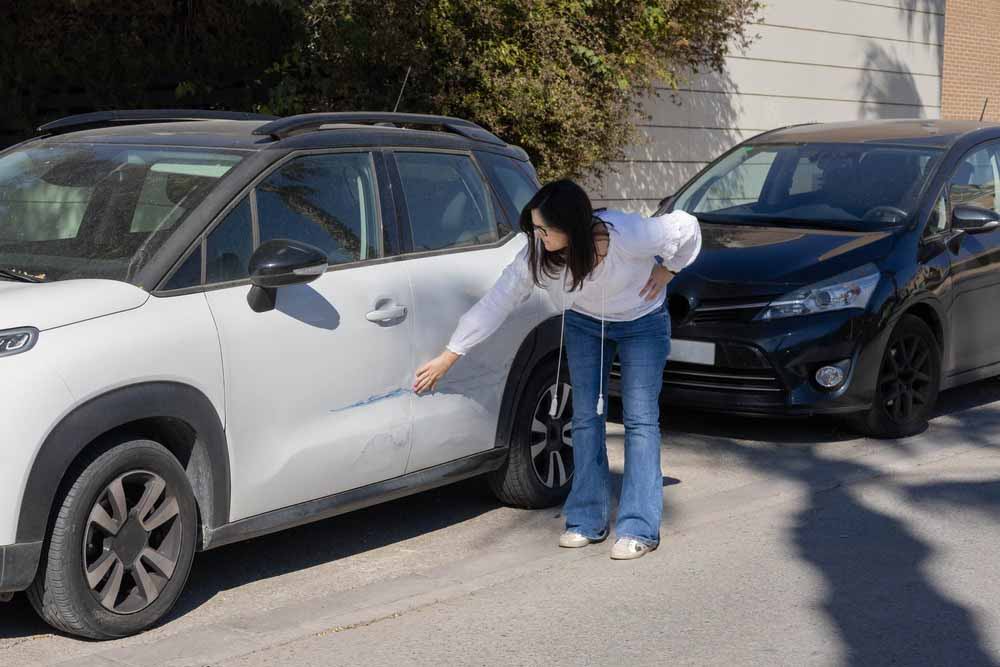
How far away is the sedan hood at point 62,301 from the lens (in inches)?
166

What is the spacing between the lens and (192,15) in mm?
12266

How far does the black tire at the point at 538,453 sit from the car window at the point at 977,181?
3.35 metres

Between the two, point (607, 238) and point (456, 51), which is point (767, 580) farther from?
point (456, 51)

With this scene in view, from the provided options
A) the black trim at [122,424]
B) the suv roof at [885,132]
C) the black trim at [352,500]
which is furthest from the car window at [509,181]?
the suv roof at [885,132]

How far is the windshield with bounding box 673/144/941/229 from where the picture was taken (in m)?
8.30

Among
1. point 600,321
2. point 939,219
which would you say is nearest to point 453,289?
point 600,321

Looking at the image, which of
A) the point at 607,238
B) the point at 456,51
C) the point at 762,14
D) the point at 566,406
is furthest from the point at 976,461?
the point at 762,14

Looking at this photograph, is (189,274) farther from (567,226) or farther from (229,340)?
(567,226)

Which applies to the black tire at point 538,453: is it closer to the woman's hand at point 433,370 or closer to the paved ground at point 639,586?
the paved ground at point 639,586

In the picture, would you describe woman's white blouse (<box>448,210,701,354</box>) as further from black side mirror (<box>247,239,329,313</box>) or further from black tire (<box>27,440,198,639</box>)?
black tire (<box>27,440,198,639</box>)

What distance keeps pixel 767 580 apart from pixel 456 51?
717 cm

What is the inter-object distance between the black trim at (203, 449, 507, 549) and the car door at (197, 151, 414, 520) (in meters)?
0.04

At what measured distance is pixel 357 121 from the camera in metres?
5.64

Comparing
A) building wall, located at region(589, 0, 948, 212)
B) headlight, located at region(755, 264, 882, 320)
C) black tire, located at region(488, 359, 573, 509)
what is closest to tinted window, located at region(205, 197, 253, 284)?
black tire, located at region(488, 359, 573, 509)
